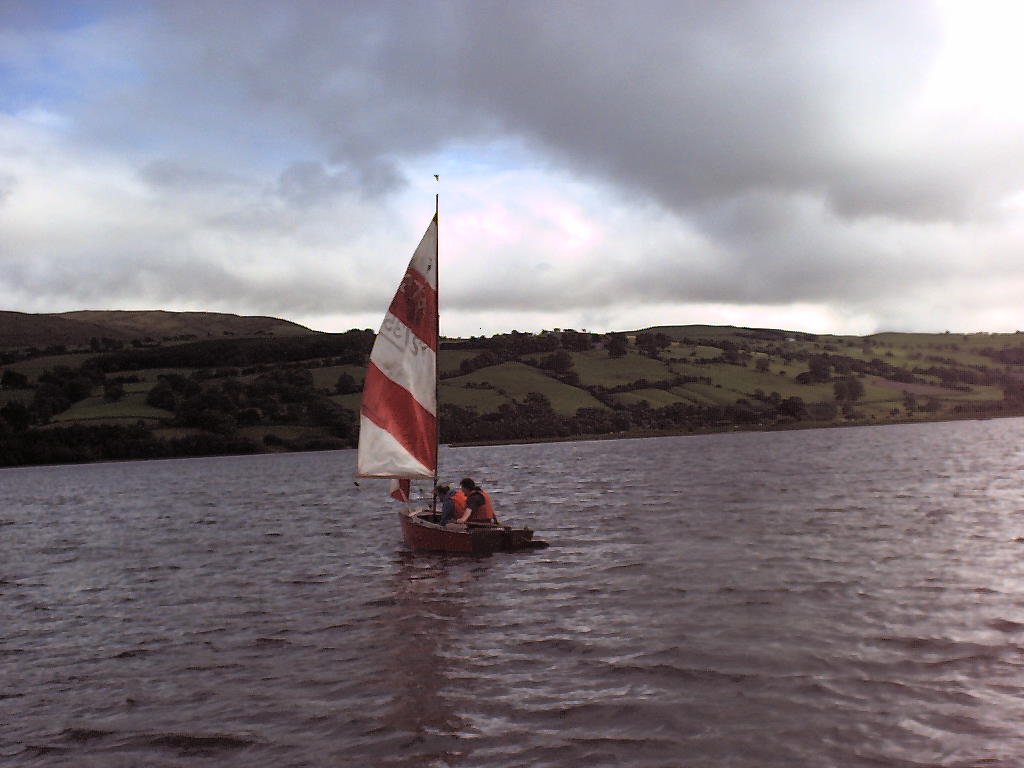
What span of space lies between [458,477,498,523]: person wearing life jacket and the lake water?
1.53 metres

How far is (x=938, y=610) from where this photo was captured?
708 inches

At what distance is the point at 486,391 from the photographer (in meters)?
147

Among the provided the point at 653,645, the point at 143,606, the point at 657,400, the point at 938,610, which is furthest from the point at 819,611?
the point at 657,400

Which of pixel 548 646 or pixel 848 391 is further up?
pixel 848 391

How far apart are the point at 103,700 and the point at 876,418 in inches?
6148

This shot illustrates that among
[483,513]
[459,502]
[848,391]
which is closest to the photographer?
[483,513]

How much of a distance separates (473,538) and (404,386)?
237 inches

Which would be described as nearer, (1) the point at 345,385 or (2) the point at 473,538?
(2) the point at 473,538

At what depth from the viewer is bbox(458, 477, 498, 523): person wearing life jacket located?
94.4 feet

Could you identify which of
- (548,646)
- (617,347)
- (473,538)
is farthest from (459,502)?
(617,347)

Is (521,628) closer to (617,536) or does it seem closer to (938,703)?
(938,703)

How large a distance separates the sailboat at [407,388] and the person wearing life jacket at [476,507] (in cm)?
181

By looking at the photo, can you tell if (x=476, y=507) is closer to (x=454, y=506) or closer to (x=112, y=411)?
(x=454, y=506)

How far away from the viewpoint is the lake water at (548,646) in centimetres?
1168
